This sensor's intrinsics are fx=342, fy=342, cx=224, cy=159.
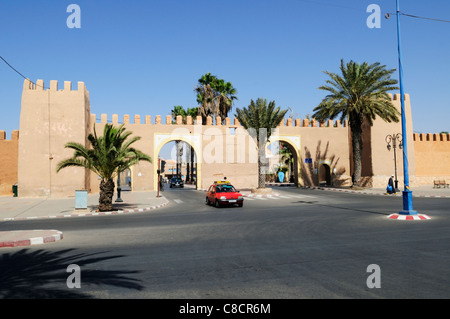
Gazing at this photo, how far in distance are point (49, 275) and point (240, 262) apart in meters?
3.45

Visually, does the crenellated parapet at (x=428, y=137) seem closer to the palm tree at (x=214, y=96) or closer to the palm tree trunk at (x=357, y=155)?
the palm tree trunk at (x=357, y=155)

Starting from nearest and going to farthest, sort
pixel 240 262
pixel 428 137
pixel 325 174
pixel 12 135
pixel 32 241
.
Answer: pixel 240 262 < pixel 32 241 < pixel 12 135 < pixel 428 137 < pixel 325 174

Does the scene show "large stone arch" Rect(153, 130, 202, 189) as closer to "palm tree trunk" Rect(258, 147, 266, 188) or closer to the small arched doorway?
"palm tree trunk" Rect(258, 147, 266, 188)

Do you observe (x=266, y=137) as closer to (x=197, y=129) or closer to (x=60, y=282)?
(x=197, y=129)

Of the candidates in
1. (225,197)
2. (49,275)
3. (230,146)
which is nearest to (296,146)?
(230,146)

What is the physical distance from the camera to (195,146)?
38594mm

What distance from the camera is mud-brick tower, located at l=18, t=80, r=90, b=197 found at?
95.9ft

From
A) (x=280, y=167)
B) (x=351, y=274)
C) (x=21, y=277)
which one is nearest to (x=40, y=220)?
(x=21, y=277)

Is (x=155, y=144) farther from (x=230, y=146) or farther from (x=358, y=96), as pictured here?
(x=358, y=96)

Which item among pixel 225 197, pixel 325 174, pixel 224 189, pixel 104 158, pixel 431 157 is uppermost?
pixel 431 157

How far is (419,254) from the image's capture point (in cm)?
717

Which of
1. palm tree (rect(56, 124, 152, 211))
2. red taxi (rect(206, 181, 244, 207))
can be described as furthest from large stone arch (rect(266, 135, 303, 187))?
palm tree (rect(56, 124, 152, 211))

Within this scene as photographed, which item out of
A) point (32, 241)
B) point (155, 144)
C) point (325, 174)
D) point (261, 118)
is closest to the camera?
point (32, 241)
